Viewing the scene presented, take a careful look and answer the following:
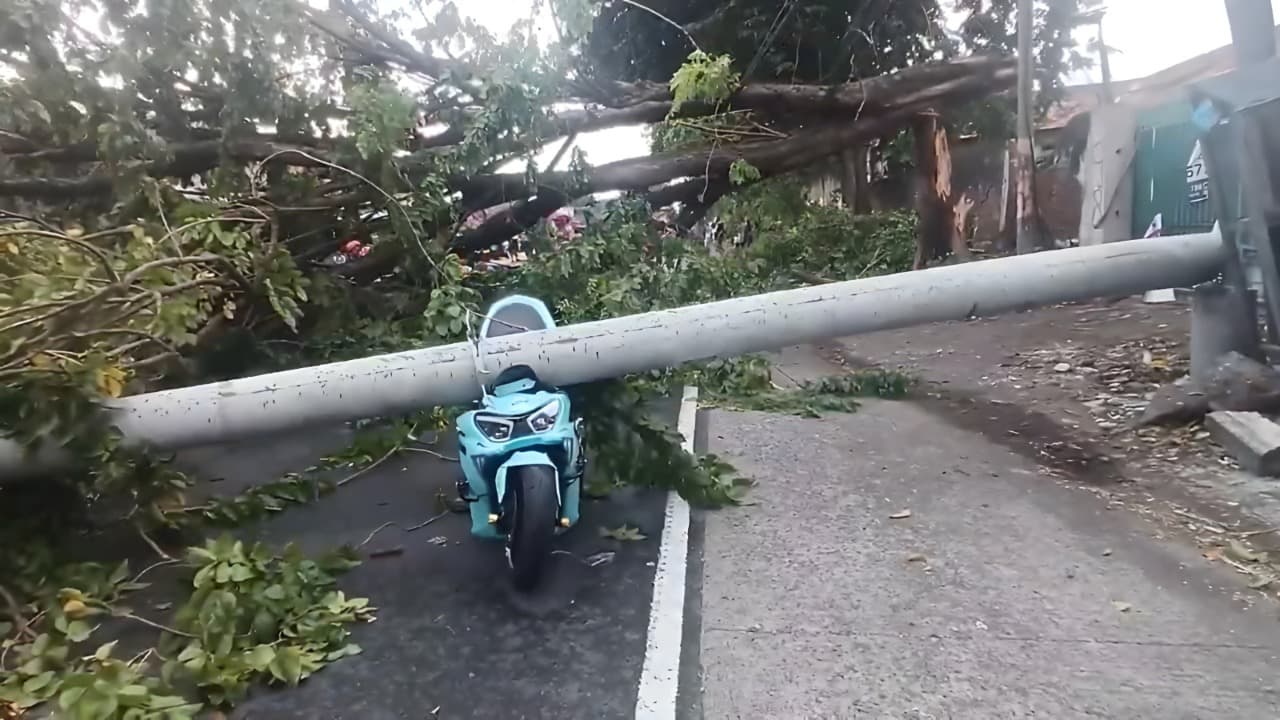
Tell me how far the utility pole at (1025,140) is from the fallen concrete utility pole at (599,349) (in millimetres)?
5518

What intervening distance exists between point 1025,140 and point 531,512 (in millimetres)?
9816

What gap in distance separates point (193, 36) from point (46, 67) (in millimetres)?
816

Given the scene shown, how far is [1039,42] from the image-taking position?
39.1ft

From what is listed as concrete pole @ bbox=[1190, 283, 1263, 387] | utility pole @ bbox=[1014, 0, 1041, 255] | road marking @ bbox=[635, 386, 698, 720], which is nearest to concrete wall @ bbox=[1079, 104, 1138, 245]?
utility pole @ bbox=[1014, 0, 1041, 255]

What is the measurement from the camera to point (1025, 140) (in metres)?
11.1

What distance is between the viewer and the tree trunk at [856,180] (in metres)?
17.6

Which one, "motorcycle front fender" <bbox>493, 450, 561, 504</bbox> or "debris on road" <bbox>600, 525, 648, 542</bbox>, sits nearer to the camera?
"motorcycle front fender" <bbox>493, 450, 561, 504</bbox>

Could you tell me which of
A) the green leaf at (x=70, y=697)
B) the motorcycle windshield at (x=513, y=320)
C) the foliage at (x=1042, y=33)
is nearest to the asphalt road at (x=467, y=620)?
the green leaf at (x=70, y=697)

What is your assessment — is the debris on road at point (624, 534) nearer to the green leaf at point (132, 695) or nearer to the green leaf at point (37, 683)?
the green leaf at point (132, 695)

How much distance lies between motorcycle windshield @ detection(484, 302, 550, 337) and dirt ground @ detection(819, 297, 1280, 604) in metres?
3.13

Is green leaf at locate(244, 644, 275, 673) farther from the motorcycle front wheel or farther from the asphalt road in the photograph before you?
the motorcycle front wheel

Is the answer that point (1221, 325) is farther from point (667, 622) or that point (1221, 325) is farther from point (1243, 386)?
point (667, 622)

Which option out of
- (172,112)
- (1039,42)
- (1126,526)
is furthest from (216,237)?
(1039,42)

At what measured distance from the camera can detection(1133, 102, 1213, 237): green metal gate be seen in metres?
9.13
